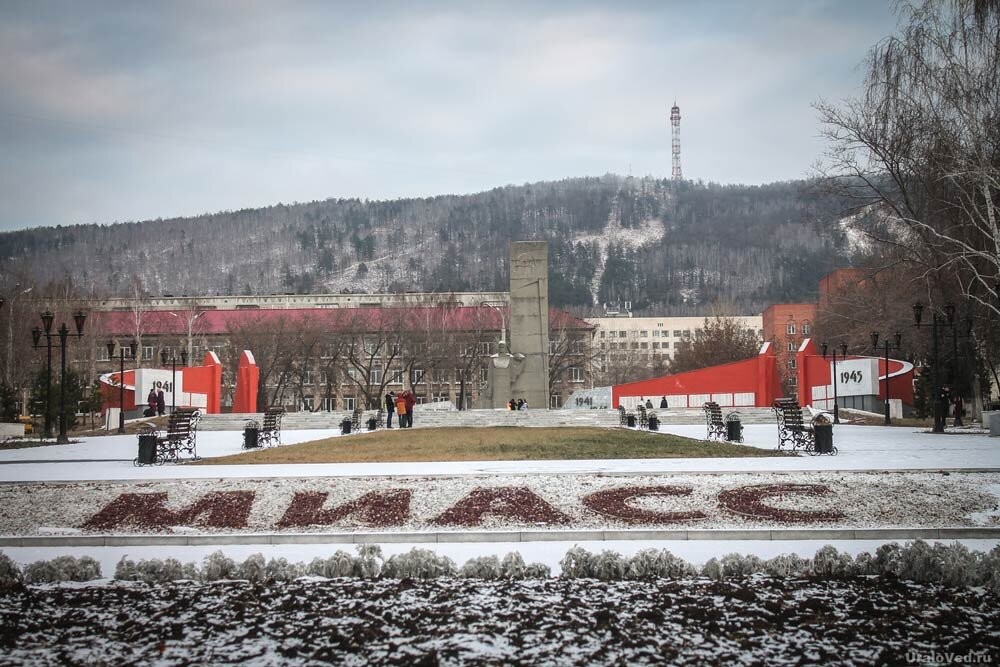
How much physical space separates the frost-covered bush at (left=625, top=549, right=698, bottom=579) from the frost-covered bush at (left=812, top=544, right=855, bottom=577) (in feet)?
3.94

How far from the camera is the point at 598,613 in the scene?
24.0 ft

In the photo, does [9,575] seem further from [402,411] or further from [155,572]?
[402,411]

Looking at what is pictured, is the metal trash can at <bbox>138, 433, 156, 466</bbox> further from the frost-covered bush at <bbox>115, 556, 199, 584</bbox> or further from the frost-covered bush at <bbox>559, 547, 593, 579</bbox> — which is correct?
the frost-covered bush at <bbox>559, 547, 593, 579</bbox>

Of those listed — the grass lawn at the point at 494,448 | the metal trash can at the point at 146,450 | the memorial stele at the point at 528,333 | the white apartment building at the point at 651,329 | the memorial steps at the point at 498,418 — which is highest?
the white apartment building at the point at 651,329

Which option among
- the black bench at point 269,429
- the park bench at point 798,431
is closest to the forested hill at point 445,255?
the black bench at point 269,429

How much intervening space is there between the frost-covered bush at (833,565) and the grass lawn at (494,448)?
9937mm

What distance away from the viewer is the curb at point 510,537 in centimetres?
1060

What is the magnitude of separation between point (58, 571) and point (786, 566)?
23.8 ft

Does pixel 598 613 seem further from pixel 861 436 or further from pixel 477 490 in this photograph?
pixel 861 436

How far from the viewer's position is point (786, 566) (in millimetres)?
8758

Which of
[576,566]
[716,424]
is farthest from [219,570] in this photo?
[716,424]

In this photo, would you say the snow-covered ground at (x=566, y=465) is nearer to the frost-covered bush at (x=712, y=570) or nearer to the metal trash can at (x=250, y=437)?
the metal trash can at (x=250, y=437)

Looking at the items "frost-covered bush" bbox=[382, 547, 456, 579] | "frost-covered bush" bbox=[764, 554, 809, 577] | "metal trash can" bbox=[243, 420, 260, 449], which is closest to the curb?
"frost-covered bush" bbox=[764, 554, 809, 577]

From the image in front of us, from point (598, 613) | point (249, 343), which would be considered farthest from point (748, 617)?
point (249, 343)
